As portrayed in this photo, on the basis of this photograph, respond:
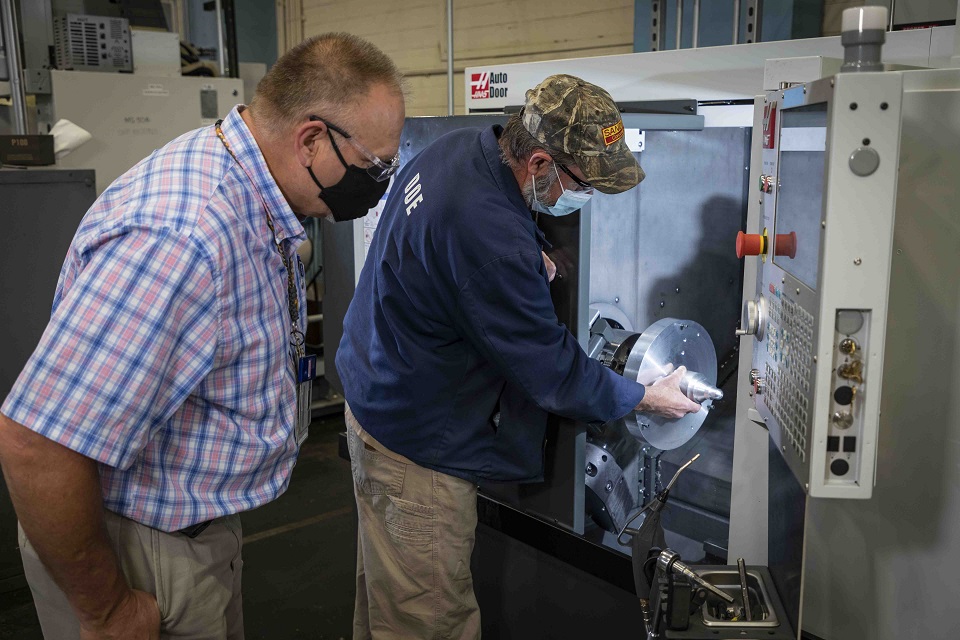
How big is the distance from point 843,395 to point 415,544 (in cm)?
92

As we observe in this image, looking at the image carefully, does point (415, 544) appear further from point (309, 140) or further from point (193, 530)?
point (309, 140)

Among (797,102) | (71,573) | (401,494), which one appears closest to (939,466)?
(797,102)

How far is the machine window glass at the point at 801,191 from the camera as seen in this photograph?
1.08m

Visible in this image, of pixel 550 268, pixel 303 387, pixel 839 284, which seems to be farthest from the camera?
pixel 550 268

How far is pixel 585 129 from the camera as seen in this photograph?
140 centimetres

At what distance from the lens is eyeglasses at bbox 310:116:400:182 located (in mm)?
1140

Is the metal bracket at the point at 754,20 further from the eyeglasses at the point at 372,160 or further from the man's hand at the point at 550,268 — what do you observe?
the eyeglasses at the point at 372,160

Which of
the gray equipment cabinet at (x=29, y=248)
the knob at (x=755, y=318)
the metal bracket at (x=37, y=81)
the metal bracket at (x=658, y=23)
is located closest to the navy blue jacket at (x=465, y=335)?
the knob at (x=755, y=318)

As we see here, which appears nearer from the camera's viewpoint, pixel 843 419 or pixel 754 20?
pixel 843 419

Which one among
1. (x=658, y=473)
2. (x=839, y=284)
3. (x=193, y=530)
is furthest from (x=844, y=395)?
(x=658, y=473)

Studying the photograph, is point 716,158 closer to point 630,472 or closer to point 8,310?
point 630,472

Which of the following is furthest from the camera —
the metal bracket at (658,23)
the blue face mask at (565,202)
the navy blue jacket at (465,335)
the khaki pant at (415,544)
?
the metal bracket at (658,23)

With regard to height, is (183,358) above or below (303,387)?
above

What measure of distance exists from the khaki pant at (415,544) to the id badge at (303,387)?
13.0 inches
